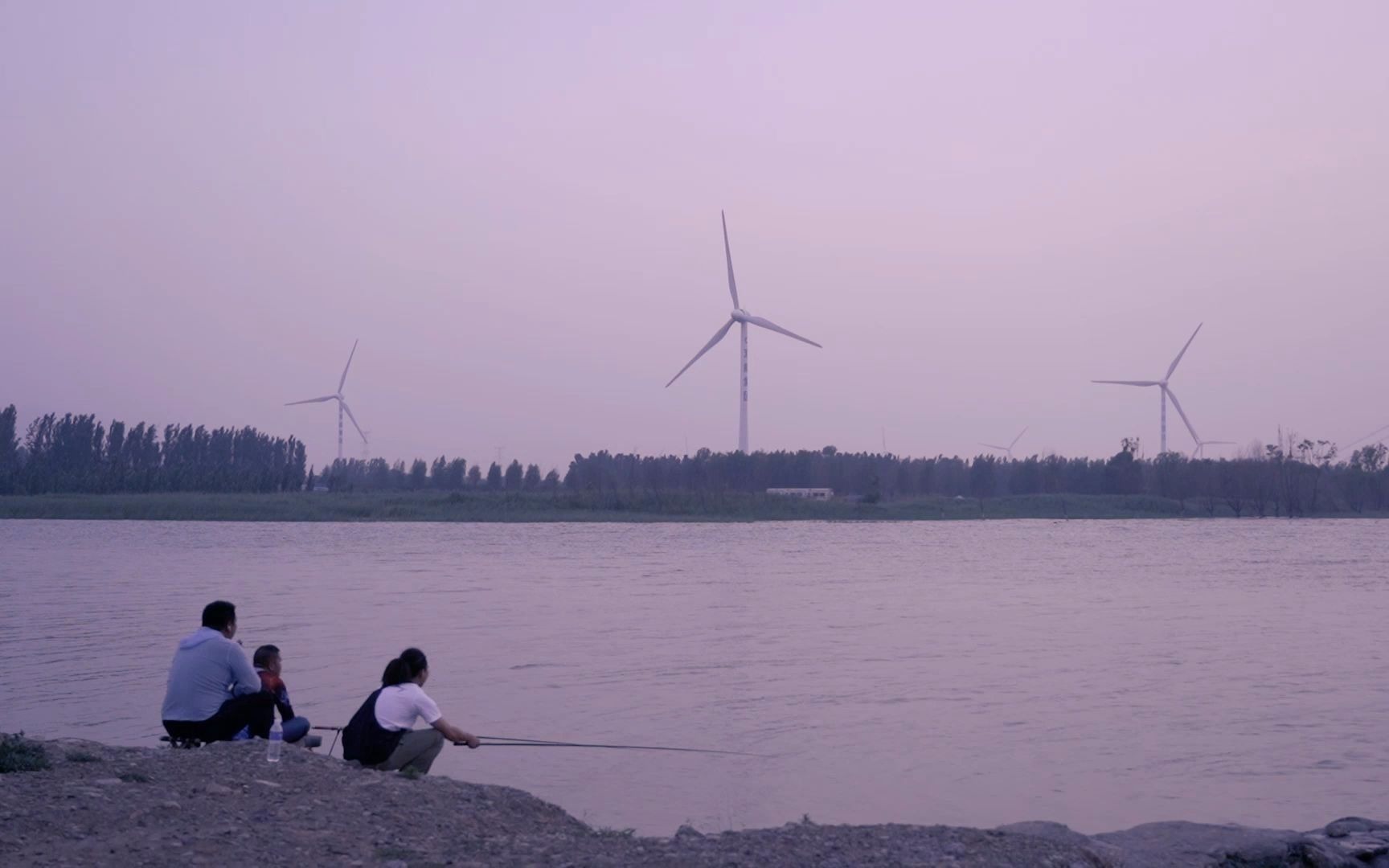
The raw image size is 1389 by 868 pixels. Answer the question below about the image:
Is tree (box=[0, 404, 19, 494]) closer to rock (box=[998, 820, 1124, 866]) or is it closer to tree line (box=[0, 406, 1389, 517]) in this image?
tree line (box=[0, 406, 1389, 517])

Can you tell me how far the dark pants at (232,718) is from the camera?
9.07 metres

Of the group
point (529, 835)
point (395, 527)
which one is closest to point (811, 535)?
point (395, 527)

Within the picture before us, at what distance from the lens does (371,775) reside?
845 cm

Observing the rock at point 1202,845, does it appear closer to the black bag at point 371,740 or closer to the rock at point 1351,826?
the rock at point 1351,826

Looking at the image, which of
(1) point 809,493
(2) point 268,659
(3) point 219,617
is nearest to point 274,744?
(3) point 219,617

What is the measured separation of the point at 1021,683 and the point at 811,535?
47.8 metres

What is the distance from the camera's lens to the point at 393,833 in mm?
7094

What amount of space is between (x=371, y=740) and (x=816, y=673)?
Answer: 348 inches

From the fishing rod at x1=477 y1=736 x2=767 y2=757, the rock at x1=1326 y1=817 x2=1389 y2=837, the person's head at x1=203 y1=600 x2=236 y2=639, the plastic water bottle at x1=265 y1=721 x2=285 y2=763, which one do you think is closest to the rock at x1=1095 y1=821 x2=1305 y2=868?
the rock at x1=1326 y1=817 x2=1389 y2=837

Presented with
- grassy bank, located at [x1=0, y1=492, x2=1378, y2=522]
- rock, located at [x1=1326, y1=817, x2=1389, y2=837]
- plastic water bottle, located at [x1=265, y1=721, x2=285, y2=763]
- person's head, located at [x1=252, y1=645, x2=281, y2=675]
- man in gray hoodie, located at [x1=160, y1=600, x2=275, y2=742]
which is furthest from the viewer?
grassy bank, located at [x1=0, y1=492, x2=1378, y2=522]

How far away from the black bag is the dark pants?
624 mm

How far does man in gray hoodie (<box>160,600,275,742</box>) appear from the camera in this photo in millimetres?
9055

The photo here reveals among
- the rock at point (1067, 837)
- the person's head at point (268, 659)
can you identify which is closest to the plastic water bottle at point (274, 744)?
the person's head at point (268, 659)

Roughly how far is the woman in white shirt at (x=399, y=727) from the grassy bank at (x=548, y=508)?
68624mm
